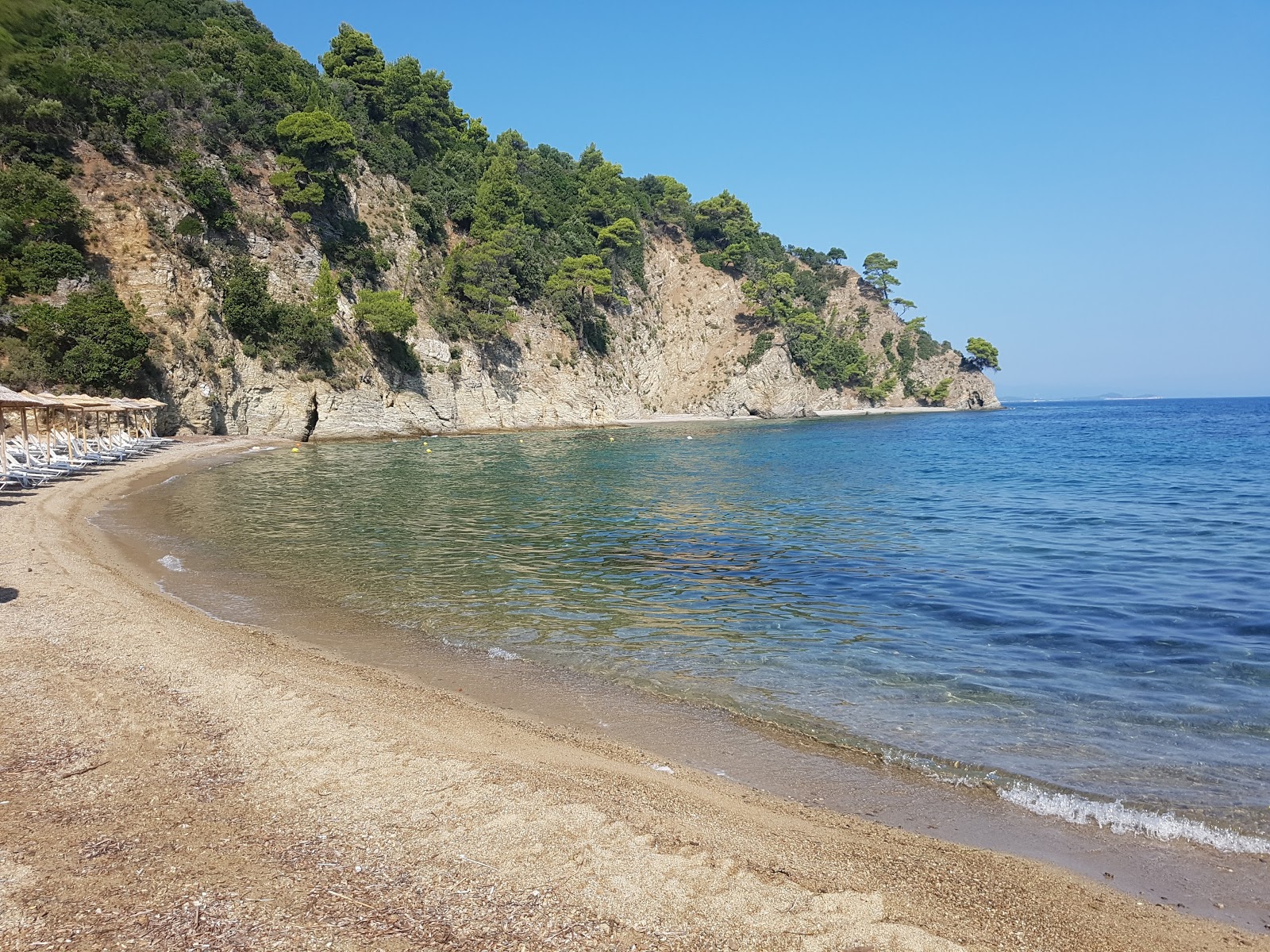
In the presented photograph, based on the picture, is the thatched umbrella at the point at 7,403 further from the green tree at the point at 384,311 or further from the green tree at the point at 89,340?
the green tree at the point at 384,311

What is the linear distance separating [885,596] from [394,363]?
52396mm

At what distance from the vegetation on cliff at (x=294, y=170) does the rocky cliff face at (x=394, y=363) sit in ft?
4.38

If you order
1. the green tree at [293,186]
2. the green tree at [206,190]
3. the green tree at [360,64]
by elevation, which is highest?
the green tree at [360,64]

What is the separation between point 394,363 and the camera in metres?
57.8

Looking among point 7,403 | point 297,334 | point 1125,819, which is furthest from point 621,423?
point 1125,819

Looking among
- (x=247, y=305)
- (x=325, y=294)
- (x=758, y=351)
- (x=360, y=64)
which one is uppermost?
(x=360, y=64)

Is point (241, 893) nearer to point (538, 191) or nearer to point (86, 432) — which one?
point (86, 432)

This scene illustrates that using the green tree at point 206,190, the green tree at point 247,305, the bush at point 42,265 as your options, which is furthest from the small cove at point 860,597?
the green tree at point 206,190

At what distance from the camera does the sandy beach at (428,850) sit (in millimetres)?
3787

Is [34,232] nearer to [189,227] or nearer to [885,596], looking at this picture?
[189,227]

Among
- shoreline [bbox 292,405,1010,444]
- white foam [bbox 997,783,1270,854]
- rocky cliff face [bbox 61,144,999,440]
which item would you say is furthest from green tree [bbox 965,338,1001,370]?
white foam [bbox 997,783,1270,854]

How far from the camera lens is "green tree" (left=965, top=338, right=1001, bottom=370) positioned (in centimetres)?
13362

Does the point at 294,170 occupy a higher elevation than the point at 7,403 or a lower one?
higher

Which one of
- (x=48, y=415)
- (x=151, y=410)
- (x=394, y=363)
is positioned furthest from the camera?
(x=394, y=363)
